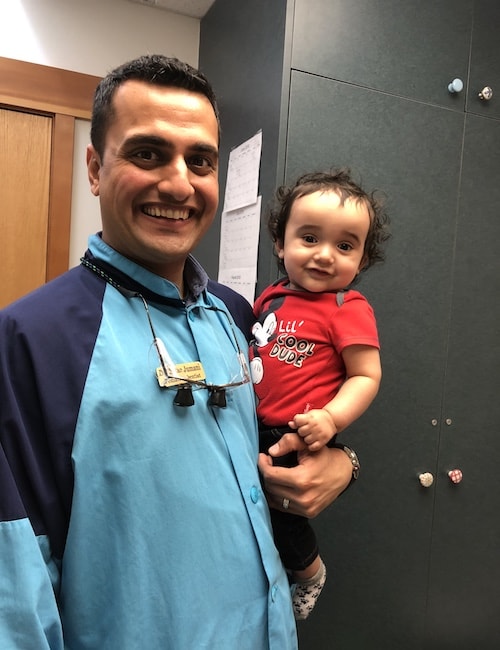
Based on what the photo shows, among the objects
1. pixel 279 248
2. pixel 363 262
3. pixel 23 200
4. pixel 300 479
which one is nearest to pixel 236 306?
pixel 279 248

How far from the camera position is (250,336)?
116 cm

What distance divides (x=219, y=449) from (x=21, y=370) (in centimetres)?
34

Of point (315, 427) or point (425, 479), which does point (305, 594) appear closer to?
point (315, 427)

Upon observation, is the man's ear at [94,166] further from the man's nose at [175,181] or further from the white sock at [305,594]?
the white sock at [305,594]

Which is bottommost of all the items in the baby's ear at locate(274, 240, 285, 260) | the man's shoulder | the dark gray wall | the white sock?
the white sock

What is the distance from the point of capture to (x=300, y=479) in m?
0.94

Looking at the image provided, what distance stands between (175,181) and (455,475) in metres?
1.34

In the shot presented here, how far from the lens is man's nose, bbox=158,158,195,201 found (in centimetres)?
85

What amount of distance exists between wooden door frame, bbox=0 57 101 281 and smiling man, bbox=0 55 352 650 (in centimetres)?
102

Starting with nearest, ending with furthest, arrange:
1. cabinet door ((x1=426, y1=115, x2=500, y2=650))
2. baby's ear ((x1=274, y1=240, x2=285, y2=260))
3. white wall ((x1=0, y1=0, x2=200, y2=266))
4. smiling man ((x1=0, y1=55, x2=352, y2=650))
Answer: smiling man ((x1=0, y1=55, x2=352, y2=650)), baby's ear ((x1=274, y1=240, x2=285, y2=260)), cabinet door ((x1=426, y1=115, x2=500, y2=650)), white wall ((x1=0, y1=0, x2=200, y2=266))

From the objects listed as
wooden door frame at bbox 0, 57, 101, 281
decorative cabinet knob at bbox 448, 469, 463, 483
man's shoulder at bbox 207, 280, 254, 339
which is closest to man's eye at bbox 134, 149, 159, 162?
man's shoulder at bbox 207, 280, 254, 339

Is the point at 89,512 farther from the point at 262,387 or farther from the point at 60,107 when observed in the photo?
the point at 60,107

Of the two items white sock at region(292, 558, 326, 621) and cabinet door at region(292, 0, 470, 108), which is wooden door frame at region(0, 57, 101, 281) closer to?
→ cabinet door at region(292, 0, 470, 108)

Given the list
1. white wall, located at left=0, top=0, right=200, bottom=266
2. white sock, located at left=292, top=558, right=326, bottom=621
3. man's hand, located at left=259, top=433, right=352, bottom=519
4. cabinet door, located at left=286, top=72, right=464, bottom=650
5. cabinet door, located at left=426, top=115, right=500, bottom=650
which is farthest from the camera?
white wall, located at left=0, top=0, right=200, bottom=266
